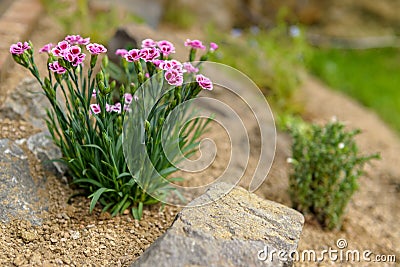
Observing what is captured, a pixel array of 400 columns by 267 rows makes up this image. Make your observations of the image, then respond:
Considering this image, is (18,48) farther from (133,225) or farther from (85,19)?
(85,19)

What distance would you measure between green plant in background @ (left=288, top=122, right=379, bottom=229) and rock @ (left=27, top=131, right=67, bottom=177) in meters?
1.28

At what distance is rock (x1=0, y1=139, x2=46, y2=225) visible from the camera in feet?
8.03

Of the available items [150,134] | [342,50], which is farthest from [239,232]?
[342,50]

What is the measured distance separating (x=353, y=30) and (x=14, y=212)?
18.6 feet

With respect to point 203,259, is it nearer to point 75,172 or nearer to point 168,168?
point 168,168

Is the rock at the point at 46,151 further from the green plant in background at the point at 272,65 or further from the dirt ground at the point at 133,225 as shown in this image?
the green plant in background at the point at 272,65

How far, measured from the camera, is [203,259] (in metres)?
1.93

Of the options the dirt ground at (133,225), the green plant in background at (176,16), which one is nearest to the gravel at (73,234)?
the dirt ground at (133,225)

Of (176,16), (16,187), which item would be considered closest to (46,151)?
(16,187)

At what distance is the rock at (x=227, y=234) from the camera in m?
1.93

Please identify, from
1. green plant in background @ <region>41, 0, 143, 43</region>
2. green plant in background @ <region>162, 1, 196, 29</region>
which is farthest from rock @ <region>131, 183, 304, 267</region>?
green plant in background @ <region>162, 1, 196, 29</region>

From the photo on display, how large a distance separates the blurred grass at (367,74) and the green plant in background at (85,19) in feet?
7.46

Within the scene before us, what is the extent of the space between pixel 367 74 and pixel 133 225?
14.4ft

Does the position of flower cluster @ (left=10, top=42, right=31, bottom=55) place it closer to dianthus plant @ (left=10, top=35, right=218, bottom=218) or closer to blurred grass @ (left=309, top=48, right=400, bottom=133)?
dianthus plant @ (left=10, top=35, right=218, bottom=218)
